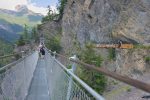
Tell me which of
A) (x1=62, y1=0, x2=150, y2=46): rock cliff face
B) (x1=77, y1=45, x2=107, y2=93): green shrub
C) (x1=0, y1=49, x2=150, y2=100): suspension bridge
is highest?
(x1=62, y1=0, x2=150, y2=46): rock cliff face

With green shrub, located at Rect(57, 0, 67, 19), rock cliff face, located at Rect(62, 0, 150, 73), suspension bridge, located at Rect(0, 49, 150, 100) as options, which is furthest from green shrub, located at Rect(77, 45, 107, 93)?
green shrub, located at Rect(57, 0, 67, 19)

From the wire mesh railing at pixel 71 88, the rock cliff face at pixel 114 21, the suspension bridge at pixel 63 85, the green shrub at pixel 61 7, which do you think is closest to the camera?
the suspension bridge at pixel 63 85

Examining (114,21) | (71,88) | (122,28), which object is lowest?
(71,88)

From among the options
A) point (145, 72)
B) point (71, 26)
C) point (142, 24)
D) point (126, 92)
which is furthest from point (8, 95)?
point (71, 26)

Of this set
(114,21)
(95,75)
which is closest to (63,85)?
(95,75)

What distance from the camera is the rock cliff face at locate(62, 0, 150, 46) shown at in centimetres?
3397

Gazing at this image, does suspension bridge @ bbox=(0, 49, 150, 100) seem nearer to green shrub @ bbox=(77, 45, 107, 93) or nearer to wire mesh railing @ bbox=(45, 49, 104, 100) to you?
wire mesh railing @ bbox=(45, 49, 104, 100)

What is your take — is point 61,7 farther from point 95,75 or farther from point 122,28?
point 95,75

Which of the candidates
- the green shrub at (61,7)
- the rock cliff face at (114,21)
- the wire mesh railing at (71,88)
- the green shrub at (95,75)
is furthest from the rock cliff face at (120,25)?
the green shrub at (61,7)

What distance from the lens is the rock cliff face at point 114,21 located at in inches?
1337

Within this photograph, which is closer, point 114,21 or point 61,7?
point 114,21

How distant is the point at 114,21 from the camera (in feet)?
121

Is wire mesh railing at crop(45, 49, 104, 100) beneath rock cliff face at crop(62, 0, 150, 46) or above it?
beneath

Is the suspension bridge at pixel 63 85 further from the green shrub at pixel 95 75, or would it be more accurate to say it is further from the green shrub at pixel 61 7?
the green shrub at pixel 61 7
